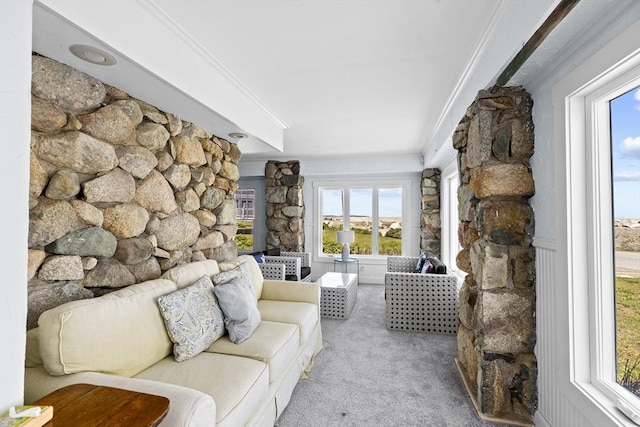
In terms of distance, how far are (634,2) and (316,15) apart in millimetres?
1313

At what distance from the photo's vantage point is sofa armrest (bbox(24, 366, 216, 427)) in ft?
3.40

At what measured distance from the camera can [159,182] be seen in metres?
2.14

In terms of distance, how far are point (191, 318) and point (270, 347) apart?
50 cm

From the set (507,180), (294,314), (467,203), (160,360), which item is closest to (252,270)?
(294,314)

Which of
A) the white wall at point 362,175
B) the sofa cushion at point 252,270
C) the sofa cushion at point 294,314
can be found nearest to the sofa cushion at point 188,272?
the sofa cushion at point 252,270

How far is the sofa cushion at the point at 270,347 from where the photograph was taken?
176 cm

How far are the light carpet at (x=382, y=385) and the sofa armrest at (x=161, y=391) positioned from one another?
3.07 ft

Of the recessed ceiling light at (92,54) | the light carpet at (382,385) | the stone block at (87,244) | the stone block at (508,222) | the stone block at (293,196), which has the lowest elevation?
the light carpet at (382,385)

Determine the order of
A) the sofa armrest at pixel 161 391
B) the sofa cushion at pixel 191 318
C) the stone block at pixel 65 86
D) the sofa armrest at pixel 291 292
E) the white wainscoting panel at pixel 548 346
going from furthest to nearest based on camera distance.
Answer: the sofa armrest at pixel 291 292, the sofa cushion at pixel 191 318, the white wainscoting panel at pixel 548 346, the stone block at pixel 65 86, the sofa armrest at pixel 161 391

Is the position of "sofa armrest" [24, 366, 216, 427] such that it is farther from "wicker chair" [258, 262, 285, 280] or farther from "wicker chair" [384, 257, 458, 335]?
"wicker chair" [258, 262, 285, 280]

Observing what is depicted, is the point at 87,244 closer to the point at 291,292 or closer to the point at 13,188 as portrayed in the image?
the point at 13,188

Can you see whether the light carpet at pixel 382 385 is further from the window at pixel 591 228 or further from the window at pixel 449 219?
the window at pixel 449 219

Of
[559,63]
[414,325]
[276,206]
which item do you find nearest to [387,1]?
[559,63]

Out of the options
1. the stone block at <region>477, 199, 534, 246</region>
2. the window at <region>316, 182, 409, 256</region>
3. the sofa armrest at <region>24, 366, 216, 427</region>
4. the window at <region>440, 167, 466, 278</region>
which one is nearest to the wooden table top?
the sofa armrest at <region>24, 366, 216, 427</region>
